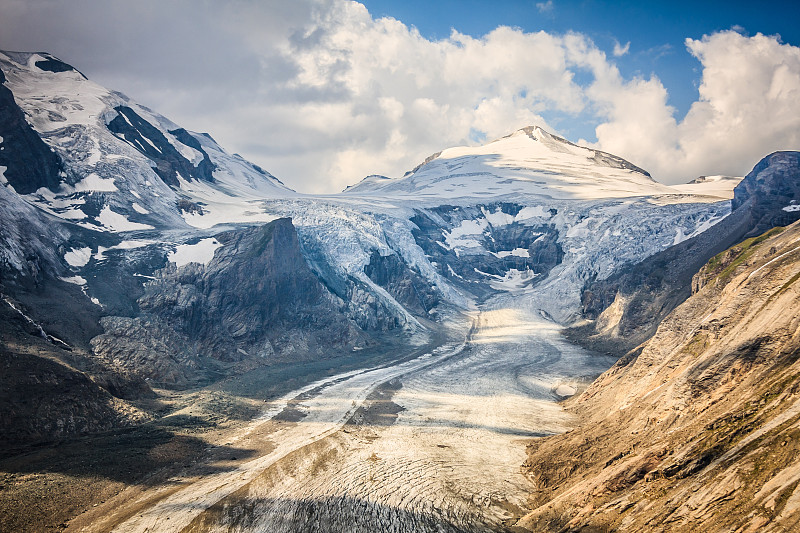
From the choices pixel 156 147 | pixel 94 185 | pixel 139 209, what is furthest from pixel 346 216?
pixel 156 147

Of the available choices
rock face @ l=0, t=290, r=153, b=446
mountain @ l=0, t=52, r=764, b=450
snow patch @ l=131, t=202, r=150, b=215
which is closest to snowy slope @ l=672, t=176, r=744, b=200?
mountain @ l=0, t=52, r=764, b=450

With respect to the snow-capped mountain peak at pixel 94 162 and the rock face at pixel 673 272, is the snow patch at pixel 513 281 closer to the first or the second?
the rock face at pixel 673 272

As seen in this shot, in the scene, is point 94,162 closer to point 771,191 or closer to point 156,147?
point 156,147

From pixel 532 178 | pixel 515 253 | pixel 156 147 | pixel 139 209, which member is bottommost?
pixel 515 253

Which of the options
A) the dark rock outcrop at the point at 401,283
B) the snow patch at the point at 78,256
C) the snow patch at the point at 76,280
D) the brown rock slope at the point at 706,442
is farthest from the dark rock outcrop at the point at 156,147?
the brown rock slope at the point at 706,442

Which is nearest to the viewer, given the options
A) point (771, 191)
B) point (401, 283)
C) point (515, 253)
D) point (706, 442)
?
point (706, 442)
